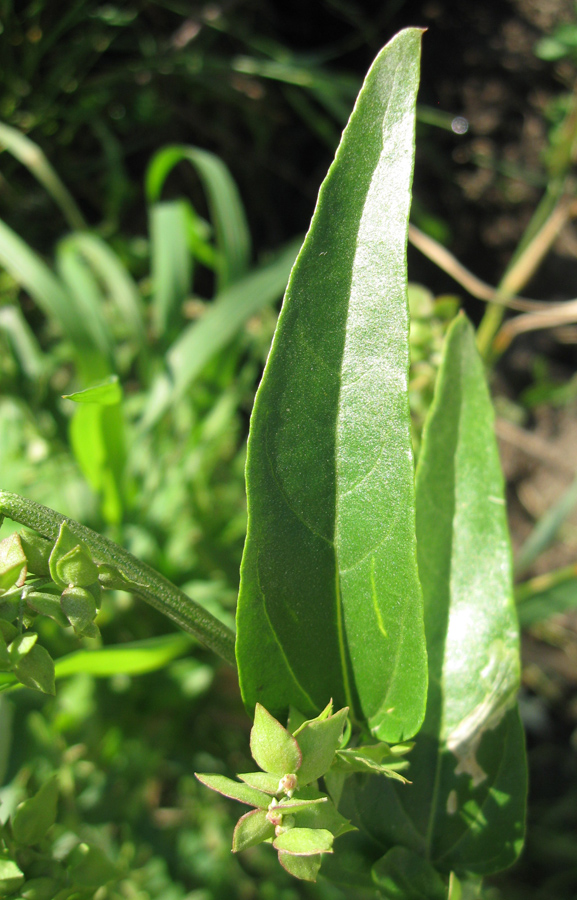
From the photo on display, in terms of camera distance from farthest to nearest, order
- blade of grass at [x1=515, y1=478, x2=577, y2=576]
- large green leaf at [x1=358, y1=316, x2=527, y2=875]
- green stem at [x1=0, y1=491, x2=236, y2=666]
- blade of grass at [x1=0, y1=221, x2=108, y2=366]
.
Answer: blade of grass at [x1=515, y1=478, x2=577, y2=576], blade of grass at [x1=0, y1=221, x2=108, y2=366], large green leaf at [x1=358, y1=316, x2=527, y2=875], green stem at [x1=0, y1=491, x2=236, y2=666]

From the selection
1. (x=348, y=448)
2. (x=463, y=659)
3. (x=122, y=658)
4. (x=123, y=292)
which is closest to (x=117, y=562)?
(x=348, y=448)

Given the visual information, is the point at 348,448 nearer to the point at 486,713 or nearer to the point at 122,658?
the point at 486,713

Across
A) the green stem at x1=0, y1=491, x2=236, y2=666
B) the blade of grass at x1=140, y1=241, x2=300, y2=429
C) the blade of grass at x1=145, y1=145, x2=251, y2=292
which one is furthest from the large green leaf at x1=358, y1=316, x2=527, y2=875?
the blade of grass at x1=145, y1=145, x2=251, y2=292

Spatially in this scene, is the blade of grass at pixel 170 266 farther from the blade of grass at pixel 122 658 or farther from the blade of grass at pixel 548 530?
the blade of grass at pixel 548 530

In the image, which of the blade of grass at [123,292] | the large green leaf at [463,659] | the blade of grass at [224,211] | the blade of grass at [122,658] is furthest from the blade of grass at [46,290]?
the large green leaf at [463,659]

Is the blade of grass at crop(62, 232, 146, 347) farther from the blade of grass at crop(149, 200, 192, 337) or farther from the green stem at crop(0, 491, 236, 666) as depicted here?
the green stem at crop(0, 491, 236, 666)
